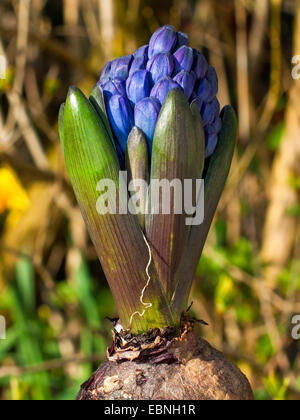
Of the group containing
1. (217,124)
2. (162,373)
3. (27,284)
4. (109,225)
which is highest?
(217,124)

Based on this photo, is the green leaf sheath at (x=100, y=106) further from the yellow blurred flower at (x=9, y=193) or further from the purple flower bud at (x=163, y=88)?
the yellow blurred flower at (x=9, y=193)

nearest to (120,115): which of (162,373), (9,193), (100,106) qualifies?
(100,106)

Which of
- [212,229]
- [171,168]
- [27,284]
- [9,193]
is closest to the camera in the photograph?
[171,168]

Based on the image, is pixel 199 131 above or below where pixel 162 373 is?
above

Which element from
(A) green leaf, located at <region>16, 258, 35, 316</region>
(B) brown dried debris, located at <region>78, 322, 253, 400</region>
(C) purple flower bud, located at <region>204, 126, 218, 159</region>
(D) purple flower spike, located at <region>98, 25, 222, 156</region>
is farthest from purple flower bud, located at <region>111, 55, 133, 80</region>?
(A) green leaf, located at <region>16, 258, 35, 316</region>

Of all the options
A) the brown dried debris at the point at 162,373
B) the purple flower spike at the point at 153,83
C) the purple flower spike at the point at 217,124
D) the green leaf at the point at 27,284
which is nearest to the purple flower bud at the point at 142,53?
the purple flower spike at the point at 153,83

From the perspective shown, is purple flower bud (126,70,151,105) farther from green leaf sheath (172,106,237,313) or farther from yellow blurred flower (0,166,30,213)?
yellow blurred flower (0,166,30,213)

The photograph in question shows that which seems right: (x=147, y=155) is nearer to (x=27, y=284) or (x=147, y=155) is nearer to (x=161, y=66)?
(x=161, y=66)

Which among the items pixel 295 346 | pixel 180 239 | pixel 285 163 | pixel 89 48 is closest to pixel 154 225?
pixel 180 239
